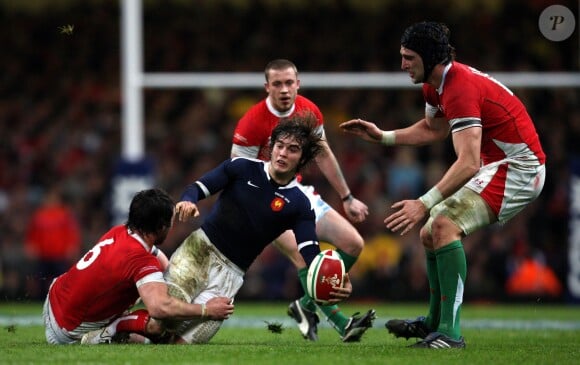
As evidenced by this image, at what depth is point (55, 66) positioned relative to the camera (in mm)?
19234

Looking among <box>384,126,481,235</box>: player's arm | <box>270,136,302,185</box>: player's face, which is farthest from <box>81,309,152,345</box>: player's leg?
<box>384,126,481,235</box>: player's arm

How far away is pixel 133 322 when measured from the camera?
8117 mm

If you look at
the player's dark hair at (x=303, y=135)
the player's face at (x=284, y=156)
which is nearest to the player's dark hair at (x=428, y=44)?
the player's dark hair at (x=303, y=135)

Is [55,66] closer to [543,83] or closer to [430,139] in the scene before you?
[543,83]

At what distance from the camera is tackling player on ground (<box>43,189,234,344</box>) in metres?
7.75

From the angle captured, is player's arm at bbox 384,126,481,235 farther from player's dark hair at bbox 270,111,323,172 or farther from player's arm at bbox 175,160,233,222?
player's arm at bbox 175,160,233,222

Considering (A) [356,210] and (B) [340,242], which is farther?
(A) [356,210]

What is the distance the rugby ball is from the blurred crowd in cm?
843

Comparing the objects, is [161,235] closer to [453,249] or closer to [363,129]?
[363,129]

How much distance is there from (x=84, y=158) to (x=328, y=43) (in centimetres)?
433

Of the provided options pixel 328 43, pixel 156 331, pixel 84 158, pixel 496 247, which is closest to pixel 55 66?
pixel 84 158

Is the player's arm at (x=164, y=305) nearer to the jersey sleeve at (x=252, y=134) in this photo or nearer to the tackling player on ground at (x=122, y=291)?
the tackling player on ground at (x=122, y=291)

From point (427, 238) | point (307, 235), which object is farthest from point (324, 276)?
point (427, 238)

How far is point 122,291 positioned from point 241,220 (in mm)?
1082
